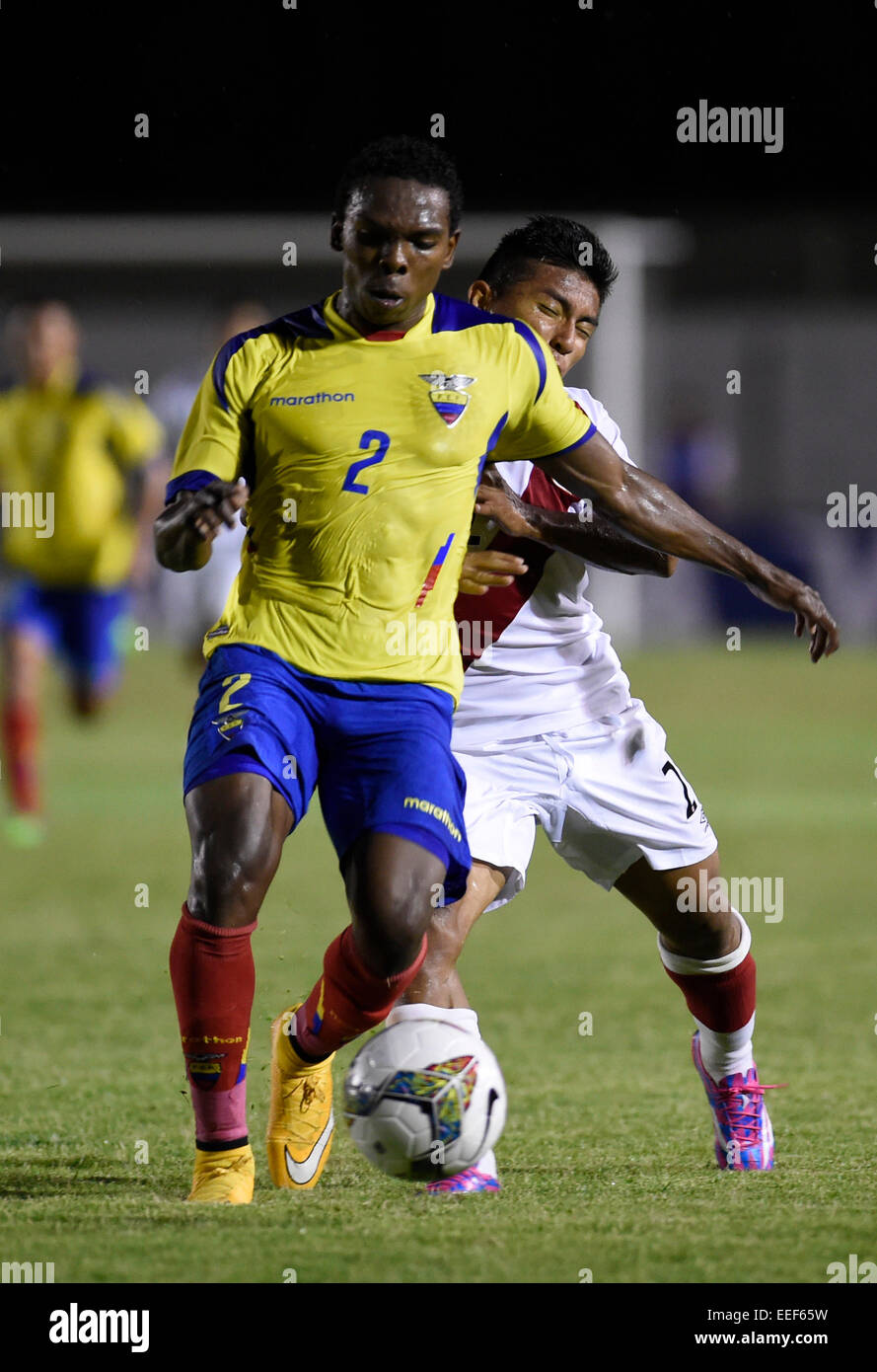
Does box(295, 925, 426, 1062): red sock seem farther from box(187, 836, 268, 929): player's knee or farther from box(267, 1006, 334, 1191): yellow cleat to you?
box(187, 836, 268, 929): player's knee

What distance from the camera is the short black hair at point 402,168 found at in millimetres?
3830

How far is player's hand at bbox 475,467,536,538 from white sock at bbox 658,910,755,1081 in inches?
40.2

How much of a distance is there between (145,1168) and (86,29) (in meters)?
18.3

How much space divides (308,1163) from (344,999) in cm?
42

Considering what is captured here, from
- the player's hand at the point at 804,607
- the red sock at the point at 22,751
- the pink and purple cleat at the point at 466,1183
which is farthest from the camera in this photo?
the red sock at the point at 22,751

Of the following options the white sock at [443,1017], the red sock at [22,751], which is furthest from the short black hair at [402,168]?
the red sock at [22,751]

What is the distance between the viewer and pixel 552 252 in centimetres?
445

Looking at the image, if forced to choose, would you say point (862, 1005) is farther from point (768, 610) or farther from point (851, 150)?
point (851, 150)

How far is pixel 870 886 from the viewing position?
896cm

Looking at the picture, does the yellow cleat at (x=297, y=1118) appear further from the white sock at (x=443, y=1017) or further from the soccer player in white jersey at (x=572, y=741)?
the soccer player in white jersey at (x=572, y=741)

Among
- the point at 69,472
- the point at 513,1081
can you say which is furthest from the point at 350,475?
the point at 69,472

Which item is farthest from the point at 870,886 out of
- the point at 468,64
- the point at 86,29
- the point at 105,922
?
the point at 468,64

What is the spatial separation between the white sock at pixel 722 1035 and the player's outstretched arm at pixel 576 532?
85cm

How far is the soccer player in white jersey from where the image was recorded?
4.31m
